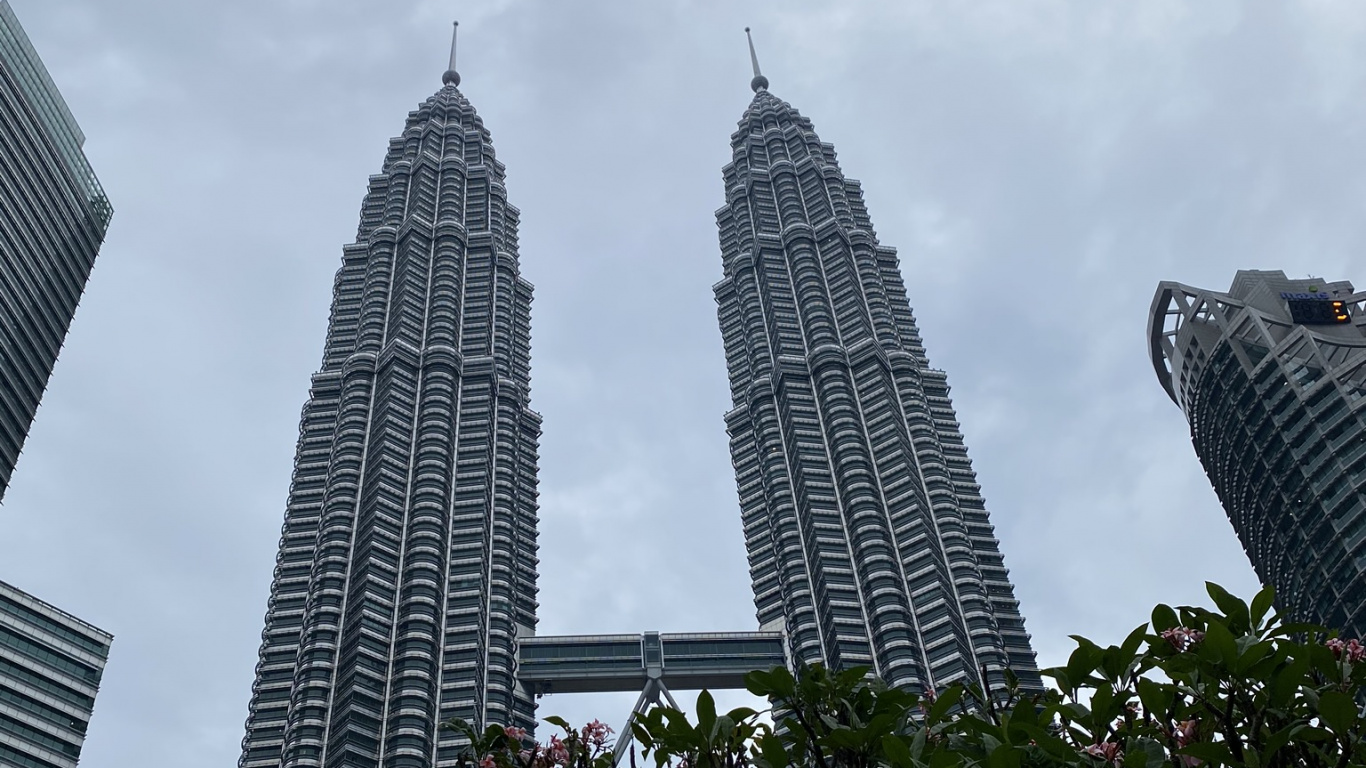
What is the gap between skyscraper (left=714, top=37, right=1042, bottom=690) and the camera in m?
133

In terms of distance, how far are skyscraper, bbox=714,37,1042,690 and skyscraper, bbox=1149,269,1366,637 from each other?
27.2 meters

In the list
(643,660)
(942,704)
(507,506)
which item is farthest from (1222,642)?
(507,506)

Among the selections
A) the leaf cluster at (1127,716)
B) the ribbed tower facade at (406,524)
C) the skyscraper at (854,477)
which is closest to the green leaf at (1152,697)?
the leaf cluster at (1127,716)

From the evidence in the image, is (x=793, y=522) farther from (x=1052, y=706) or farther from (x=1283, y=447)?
(x=1052, y=706)

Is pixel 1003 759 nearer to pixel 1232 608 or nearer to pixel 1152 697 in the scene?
pixel 1152 697

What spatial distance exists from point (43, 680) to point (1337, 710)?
325 feet

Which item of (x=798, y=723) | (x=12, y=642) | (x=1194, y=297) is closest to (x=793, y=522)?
(x=1194, y=297)

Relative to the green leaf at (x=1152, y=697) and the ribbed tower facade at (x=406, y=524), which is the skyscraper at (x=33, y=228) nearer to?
the ribbed tower facade at (x=406, y=524)

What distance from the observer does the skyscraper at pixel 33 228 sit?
12531cm

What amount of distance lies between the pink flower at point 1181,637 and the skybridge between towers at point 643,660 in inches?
5069

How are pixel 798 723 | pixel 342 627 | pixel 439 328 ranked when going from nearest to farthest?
pixel 798 723
pixel 342 627
pixel 439 328

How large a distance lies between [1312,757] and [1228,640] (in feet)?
6.95

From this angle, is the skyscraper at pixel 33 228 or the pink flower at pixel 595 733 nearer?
the pink flower at pixel 595 733

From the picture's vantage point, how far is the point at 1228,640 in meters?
12.0
